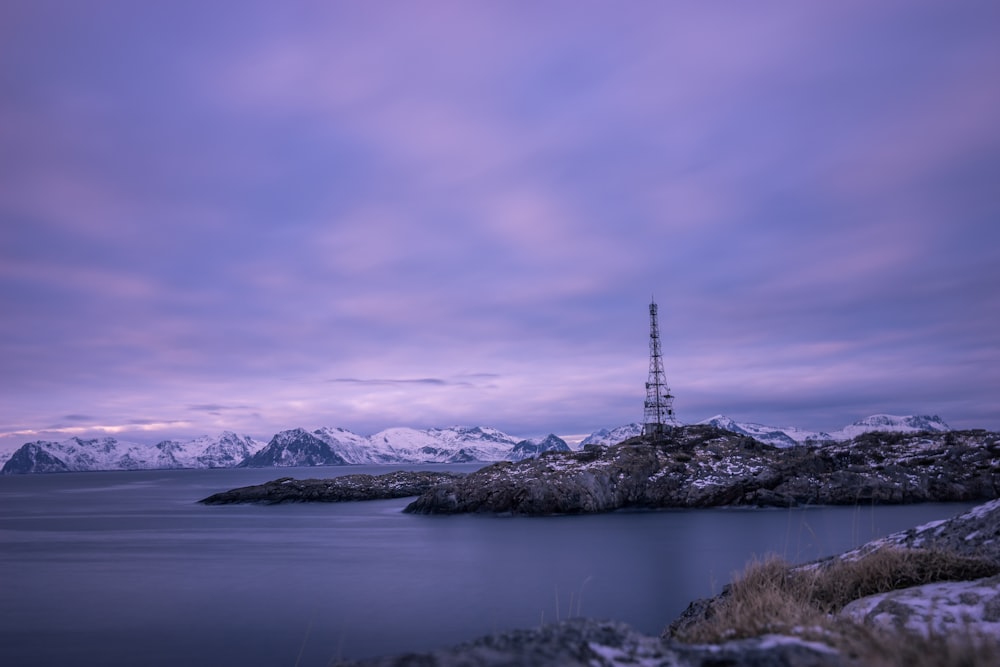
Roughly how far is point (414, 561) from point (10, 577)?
22.1 meters

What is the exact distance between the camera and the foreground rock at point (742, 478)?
49625 millimetres

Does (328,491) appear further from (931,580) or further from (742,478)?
(931,580)

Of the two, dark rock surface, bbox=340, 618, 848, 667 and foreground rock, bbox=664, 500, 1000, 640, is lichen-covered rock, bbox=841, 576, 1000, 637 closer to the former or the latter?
foreground rock, bbox=664, 500, 1000, 640

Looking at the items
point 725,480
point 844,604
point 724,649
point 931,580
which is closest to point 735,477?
point 725,480

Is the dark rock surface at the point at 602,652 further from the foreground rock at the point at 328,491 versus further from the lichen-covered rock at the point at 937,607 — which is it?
the foreground rock at the point at 328,491

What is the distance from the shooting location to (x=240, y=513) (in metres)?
70.1

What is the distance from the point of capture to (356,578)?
31.1 m

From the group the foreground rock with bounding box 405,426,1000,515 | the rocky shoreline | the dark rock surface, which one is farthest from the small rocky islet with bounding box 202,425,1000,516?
the dark rock surface

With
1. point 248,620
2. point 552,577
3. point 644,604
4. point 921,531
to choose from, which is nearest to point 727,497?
point 552,577

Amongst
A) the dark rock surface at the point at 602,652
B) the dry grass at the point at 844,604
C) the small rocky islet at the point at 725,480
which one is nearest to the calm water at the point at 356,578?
the small rocky islet at the point at 725,480

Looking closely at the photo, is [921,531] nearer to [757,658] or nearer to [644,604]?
[757,658]

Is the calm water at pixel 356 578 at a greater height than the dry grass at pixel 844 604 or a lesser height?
lesser

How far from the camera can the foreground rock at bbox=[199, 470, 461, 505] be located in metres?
82.4

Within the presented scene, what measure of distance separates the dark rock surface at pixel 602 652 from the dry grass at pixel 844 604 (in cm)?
33
